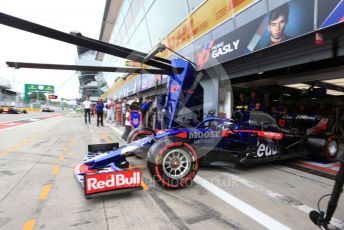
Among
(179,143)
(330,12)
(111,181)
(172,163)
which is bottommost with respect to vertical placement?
(111,181)

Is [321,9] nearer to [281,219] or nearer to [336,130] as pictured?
[281,219]

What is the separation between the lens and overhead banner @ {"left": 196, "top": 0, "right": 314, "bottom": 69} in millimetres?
4602

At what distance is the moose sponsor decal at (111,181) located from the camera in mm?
2977

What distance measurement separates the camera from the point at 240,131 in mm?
4582

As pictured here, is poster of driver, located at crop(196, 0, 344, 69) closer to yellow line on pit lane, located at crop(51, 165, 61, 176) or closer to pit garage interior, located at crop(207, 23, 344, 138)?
pit garage interior, located at crop(207, 23, 344, 138)

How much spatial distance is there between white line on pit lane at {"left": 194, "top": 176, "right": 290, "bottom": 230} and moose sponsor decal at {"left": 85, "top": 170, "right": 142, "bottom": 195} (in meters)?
1.08

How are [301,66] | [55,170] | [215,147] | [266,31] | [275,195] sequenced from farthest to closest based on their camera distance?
1. [301,66]
2. [266,31]
3. [55,170]
4. [215,147]
5. [275,195]

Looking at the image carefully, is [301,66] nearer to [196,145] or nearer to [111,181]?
[196,145]

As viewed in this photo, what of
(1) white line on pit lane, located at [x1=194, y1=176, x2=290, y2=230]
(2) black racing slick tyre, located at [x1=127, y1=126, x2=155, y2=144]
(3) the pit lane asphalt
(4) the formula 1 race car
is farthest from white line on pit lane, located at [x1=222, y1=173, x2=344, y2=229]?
(2) black racing slick tyre, located at [x1=127, y1=126, x2=155, y2=144]

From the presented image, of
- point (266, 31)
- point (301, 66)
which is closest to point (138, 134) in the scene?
point (266, 31)

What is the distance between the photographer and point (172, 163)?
11.7 ft

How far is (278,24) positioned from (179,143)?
136 inches

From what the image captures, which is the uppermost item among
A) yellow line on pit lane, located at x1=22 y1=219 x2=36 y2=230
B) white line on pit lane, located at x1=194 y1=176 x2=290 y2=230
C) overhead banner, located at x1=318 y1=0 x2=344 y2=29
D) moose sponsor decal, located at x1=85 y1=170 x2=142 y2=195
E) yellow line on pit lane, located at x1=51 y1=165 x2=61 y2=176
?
overhead banner, located at x1=318 y1=0 x2=344 y2=29

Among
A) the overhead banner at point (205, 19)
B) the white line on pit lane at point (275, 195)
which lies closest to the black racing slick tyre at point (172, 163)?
the white line on pit lane at point (275, 195)
